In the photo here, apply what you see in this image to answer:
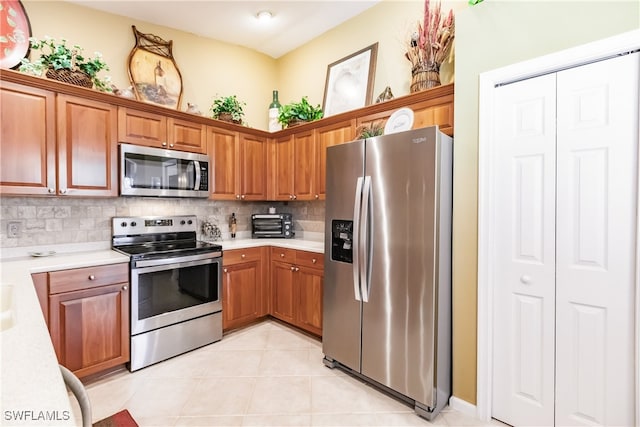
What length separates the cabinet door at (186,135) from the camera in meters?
2.87

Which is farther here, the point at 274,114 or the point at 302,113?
the point at 274,114

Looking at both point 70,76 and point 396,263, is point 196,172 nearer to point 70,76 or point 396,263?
point 70,76

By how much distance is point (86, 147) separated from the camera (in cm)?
238

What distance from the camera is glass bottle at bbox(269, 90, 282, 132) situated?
3.74 m

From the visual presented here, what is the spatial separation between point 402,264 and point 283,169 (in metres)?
2.05

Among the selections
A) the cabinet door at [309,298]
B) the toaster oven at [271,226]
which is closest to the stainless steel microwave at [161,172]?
the toaster oven at [271,226]

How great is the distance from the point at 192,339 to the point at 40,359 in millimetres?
2238

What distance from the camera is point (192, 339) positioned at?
270 centimetres

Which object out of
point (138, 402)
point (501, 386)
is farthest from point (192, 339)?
point (501, 386)

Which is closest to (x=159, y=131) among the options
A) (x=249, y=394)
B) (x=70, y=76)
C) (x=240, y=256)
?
(x=70, y=76)

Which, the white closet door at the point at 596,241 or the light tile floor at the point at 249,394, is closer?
the white closet door at the point at 596,241

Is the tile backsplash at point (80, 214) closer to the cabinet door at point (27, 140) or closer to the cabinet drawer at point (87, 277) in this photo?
the cabinet door at point (27, 140)

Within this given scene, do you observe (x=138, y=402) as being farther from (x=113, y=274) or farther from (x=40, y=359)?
(x=40, y=359)

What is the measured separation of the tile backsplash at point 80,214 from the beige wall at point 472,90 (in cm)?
187
